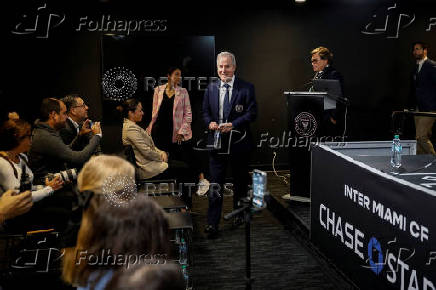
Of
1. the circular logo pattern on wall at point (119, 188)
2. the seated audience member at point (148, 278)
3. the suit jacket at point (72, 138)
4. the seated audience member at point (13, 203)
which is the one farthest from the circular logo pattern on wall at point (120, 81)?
the seated audience member at point (148, 278)

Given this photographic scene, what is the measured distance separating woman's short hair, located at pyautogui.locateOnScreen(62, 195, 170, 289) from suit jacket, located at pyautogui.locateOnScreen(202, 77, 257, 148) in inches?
120

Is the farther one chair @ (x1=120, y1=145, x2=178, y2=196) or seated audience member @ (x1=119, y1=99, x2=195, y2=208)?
seated audience member @ (x1=119, y1=99, x2=195, y2=208)

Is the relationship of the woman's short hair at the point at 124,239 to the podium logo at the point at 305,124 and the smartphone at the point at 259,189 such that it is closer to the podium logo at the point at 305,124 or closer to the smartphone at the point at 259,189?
the smartphone at the point at 259,189

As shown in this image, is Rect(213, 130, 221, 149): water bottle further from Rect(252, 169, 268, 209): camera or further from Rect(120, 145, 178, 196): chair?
Rect(252, 169, 268, 209): camera

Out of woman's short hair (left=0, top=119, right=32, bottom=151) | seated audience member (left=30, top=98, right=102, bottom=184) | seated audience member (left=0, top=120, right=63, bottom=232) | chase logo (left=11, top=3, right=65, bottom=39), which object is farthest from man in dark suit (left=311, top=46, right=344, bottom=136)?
chase logo (left=11, top=3, right=65, bottom=39)

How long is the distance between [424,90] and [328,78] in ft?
7.60

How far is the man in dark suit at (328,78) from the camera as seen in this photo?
4980 millimetres

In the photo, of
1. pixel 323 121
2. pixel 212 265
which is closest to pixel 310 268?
pixel 212 265

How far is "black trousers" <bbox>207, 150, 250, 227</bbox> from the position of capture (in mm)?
4504

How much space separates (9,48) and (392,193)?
533 centimetres

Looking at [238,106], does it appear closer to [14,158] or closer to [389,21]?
[14,158]

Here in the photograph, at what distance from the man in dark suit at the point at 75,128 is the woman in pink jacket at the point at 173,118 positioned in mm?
1105

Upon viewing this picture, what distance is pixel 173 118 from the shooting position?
5656 millimetres

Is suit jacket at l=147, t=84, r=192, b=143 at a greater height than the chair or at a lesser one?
greater
